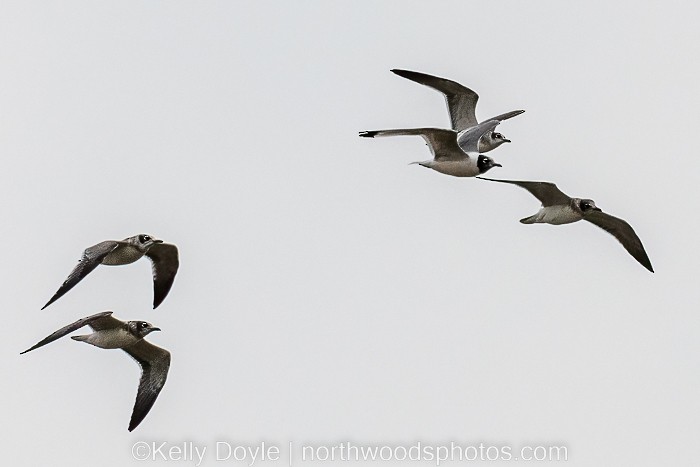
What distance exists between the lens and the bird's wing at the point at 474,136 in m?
24.2

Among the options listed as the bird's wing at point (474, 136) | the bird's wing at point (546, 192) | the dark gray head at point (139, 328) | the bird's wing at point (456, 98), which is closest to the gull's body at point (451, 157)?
the bird's wing at point (474, 136)

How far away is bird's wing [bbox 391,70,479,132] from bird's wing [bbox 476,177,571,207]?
16.6 ft

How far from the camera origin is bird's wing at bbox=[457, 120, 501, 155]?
951 inches

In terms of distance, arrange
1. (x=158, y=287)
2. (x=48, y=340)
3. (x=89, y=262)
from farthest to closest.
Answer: (x=158, y=287)
(x=89, y=262)
(x=48, y=340)

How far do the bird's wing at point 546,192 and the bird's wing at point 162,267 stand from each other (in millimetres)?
6052

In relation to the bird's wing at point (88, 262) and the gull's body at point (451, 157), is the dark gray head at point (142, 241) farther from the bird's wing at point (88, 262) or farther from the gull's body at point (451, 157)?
the gull's body at point (451, 157)

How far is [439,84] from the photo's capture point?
91.0 feet

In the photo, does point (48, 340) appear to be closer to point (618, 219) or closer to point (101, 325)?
point (101, 325)

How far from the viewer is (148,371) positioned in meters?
24.0

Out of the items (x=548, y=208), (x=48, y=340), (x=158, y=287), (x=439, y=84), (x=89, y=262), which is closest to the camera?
(x=48, y=340)

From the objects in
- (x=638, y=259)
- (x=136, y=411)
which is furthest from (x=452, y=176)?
(x=136, y=411)

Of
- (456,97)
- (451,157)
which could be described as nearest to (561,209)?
(451,157)

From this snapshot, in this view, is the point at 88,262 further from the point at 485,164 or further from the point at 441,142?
the point at 485,164

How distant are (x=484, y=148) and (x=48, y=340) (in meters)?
9.52
